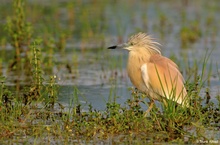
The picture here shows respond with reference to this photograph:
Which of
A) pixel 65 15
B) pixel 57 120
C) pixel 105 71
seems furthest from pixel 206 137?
pixel 65 15

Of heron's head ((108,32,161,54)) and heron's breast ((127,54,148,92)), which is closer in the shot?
heron's breast ((127,54,148,92))

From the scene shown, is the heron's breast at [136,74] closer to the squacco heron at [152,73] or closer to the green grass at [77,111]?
the squacco heron at [152,73]

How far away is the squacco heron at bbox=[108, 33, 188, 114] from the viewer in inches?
308

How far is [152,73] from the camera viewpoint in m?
7.85

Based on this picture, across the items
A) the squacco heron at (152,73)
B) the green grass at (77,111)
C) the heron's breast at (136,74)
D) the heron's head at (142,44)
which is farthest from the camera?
A: the heron's head at (142,44)

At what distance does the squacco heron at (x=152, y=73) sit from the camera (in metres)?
7.83

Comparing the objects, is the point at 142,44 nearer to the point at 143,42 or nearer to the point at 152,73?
the point at 143,42

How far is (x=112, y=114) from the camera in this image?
23.7 feet

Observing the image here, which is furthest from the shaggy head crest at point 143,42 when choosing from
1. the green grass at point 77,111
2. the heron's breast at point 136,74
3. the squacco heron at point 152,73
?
the green grass at point 77,111

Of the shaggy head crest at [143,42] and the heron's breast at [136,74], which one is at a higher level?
the shaggy head crest at [143,42]

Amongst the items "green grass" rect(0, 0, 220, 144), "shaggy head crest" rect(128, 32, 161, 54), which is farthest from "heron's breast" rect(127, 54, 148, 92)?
"shaggy head crest" rect(128, 32, 161, 54)

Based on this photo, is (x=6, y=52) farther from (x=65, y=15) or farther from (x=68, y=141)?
(x=68, y=141)

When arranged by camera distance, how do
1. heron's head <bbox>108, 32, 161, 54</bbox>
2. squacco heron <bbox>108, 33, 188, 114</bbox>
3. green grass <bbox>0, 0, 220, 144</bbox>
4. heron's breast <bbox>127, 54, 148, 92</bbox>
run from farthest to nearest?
1. heron's head <bbox>108, 32, 161, 54</bbox>
2. heron's breast <bbox>127, 54, 148, 92</bbox>
3. squacco heron <bbox>108, 33, 188, 114</bbox>
4. green grass <bbox>0, 0, 220, 144</bbox>

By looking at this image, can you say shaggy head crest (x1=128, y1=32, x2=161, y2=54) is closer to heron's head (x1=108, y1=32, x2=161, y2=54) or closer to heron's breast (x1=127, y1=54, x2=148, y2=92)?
heron's head (x1=108, y1=32, x2=161, y2=54)
